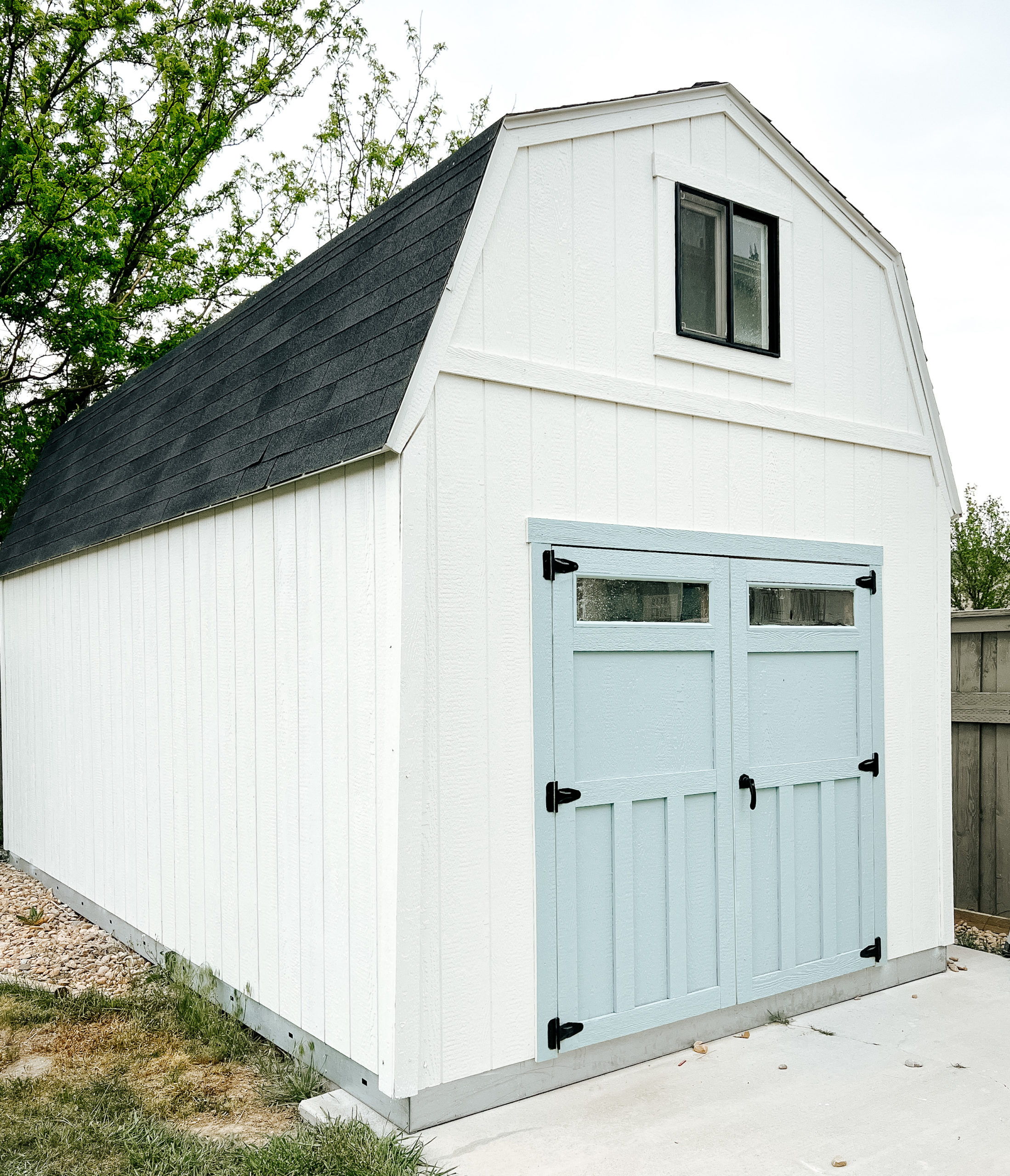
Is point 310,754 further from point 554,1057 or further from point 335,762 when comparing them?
point 554,1057

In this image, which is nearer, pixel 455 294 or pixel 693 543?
pixel 455 294

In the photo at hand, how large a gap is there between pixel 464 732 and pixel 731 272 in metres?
2.52

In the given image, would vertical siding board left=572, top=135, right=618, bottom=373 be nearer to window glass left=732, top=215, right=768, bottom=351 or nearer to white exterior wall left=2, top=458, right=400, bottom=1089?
window glass left=732, top=215, right=768, bottom=351

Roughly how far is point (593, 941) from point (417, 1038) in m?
0.84

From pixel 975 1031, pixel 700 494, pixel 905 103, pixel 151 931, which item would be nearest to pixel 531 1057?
pixel 975 1031

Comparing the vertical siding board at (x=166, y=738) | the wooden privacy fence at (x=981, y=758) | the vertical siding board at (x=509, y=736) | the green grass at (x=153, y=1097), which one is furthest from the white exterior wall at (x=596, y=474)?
the vertical siding board at (x=166, y=738)

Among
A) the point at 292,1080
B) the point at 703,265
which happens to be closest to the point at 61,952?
the point at 292,1080

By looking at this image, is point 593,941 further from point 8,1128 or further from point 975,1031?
point 8,1128

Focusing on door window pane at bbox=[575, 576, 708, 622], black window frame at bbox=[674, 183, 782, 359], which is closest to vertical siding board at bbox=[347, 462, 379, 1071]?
door window pane at bbox=[575, 576, 708, 622]

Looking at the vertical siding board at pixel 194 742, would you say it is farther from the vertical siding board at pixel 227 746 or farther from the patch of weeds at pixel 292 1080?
the patch of weeds at pixel 292 1080

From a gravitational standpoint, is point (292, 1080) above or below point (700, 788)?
below

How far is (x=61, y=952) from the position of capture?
5.83m

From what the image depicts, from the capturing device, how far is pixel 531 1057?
145 inches

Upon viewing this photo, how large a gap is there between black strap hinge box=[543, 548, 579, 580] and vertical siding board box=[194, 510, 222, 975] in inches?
72.4
